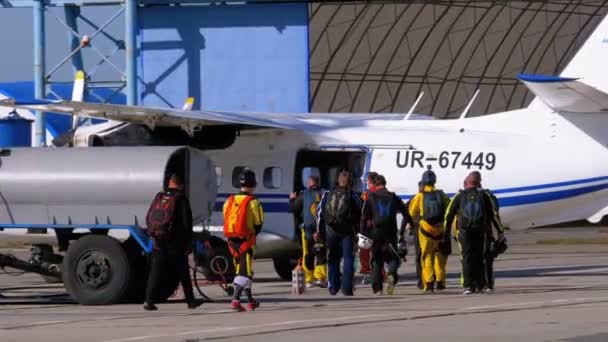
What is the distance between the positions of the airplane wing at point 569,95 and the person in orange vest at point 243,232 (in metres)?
5.18

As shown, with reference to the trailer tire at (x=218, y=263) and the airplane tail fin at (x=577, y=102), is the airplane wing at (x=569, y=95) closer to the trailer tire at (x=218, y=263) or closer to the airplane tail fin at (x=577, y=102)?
the airplane tail fin at (x=577, y=102)

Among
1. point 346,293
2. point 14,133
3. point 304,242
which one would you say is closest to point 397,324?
point 346,293

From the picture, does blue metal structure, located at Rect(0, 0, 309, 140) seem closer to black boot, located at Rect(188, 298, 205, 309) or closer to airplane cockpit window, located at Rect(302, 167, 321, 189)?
airplane cockpit window, located at Rect(302, 167, 321, 189)

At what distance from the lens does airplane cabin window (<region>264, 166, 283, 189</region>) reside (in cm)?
2358

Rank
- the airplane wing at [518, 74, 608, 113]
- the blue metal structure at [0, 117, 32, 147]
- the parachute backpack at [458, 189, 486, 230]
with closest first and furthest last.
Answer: the parachute backpack at [458, 189, 486, 230] → the airplane wing at [518, 74, 608, 113] → the blue metal structure at [0, 117, 32, 147]

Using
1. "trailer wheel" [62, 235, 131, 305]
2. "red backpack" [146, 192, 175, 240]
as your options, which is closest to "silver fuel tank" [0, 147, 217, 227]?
"trailer wheel" [62, 235, 131, 305]

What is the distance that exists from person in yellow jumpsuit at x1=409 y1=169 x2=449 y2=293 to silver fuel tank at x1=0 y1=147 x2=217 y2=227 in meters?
3.52

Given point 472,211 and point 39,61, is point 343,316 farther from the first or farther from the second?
point 39,61

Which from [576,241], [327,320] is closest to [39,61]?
[576,241]

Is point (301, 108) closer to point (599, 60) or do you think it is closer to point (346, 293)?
point (599, 60)

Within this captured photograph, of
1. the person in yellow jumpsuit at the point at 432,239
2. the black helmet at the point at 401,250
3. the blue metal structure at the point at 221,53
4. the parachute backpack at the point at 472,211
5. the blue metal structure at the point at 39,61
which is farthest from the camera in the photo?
the blue metal structure at the point at 221,53

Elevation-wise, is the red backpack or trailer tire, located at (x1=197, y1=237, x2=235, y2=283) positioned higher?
the red backpack

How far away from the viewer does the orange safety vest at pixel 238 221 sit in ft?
55.9

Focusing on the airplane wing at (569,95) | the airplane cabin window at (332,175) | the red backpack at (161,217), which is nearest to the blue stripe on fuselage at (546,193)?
the airplane wing at (569,95)
